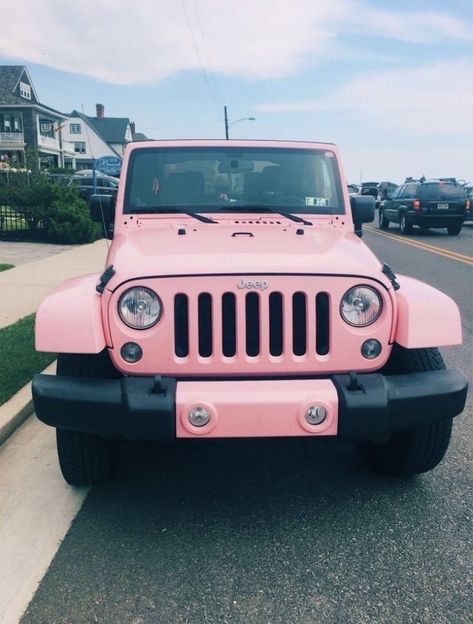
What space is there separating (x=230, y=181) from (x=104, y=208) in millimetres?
938

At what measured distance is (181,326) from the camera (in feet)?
10.5

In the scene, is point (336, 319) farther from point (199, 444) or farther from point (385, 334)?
point (199, 444)

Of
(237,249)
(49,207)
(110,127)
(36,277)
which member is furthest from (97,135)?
(237,249)

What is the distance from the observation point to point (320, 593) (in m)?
2.84

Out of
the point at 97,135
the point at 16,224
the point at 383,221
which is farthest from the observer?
the point at 97,135

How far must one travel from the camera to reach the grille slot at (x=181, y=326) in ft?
10.4

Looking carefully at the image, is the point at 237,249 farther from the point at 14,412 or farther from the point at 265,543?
the point at 14,412

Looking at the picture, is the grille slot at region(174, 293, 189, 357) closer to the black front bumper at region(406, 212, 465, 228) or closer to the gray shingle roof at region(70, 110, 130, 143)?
the black front bumper at region(406, 212, 465, 228)

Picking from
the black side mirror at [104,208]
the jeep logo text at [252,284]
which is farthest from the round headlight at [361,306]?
the black side mirror at [104,208]

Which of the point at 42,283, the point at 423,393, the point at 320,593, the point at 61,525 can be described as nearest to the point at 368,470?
the point at 423,393

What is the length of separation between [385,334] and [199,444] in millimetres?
1014

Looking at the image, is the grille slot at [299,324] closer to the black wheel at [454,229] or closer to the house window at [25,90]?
the black wheel at [454,229]

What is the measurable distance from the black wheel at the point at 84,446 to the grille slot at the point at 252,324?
70cm

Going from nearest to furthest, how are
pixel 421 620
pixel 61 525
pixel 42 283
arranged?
pixel 421 620 < pixel 61 525 < pixel 42 283
